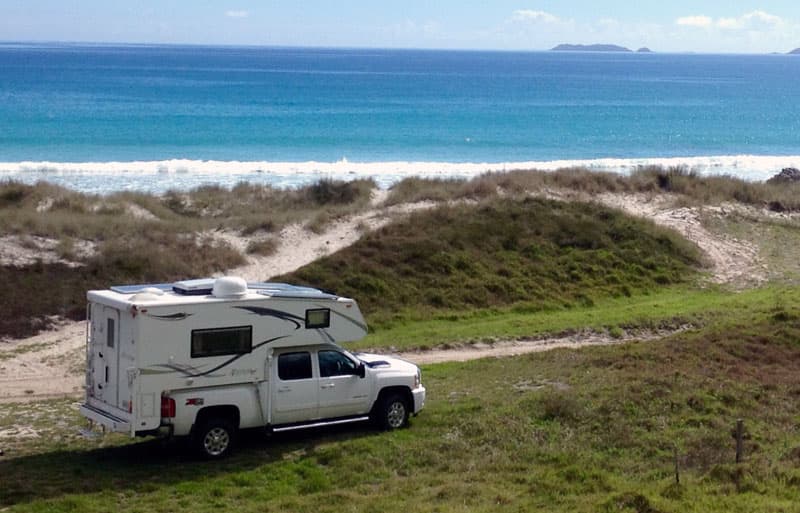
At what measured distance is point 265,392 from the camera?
16.4m

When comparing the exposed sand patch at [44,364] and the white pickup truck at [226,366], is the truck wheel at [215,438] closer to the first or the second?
the white pickup truck at [226,366]

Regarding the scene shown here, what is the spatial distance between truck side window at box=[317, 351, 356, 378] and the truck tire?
2.43ft

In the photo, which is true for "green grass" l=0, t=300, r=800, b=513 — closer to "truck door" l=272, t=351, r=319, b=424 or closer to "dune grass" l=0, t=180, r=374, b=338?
"truck door" l=272, t=351, r=319, b=424

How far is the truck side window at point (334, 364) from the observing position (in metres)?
17.0

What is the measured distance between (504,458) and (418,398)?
2.49 metres

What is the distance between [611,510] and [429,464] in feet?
11.0

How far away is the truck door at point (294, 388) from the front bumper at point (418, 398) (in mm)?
1725

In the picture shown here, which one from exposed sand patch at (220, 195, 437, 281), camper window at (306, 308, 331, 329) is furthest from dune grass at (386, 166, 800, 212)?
camper window at (306, 308, 331, 329)

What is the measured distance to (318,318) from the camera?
16.9m

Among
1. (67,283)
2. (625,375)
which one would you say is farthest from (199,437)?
(67,283)

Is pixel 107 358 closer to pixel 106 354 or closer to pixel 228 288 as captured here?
pixel 106 354

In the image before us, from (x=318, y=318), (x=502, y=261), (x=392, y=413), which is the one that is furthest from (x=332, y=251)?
(x=318, y=318)

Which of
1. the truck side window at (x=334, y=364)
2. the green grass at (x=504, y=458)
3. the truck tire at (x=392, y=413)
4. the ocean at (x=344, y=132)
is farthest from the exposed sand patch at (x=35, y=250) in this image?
the ocean at (x=344, y=132)

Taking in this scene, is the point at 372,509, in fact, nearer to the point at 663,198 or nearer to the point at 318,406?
the point at 318,406
